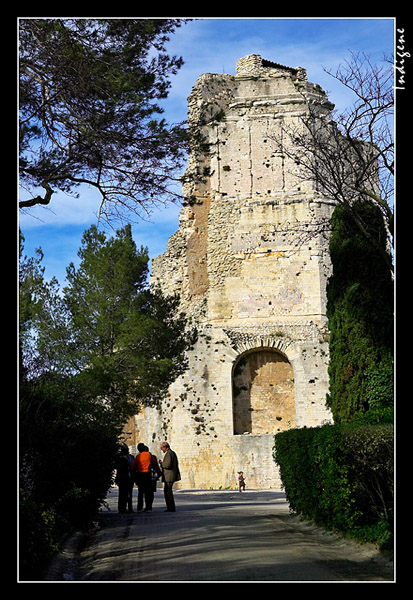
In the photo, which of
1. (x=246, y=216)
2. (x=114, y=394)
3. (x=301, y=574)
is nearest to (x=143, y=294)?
(x=114, y=394)

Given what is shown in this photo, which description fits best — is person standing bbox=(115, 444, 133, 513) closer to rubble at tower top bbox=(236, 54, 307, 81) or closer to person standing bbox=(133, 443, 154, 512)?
person standing bbox=(133, 443, 154, 512)

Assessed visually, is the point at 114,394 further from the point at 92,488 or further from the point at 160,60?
the point at 160,60

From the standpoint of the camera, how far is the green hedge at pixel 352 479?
7953mm

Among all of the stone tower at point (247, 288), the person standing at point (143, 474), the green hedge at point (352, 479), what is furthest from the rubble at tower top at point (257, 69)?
the green hedge at point (352, 479)

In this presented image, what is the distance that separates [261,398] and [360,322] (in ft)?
51.4

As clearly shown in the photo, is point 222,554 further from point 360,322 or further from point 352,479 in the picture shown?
point 360,322

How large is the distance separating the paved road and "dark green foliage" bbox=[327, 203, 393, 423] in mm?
2149

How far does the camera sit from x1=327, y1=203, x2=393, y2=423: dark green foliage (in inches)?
469

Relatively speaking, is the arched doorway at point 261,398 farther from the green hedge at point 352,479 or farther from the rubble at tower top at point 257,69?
the green hedge at point 352,479

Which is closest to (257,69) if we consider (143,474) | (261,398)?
(261,398)

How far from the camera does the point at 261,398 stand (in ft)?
90.2

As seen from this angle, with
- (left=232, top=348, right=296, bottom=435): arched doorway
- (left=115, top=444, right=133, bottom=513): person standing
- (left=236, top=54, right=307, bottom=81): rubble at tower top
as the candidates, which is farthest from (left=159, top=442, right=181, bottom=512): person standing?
(left=236, top=54, right=307, bottom=81): rubble at tower top
